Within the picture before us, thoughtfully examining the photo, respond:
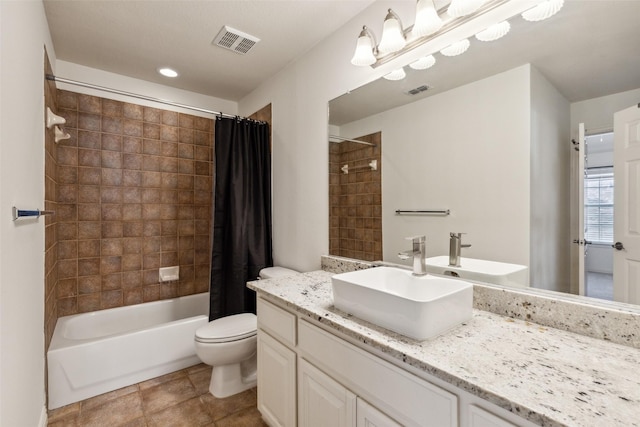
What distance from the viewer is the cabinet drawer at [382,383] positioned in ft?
2.58

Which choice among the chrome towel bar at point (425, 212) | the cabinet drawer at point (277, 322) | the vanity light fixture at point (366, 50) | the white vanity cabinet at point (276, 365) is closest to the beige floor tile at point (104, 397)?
the white vanity cabinet at point (276, 365)

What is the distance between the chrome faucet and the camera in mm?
1370

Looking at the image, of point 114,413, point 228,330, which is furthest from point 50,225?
point 228,330

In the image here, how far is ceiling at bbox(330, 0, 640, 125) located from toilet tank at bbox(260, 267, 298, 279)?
5.27 feet

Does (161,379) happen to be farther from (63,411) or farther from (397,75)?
(397,75)

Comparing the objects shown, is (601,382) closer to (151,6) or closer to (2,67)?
(2,67)

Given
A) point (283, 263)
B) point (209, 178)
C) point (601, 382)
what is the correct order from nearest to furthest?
point (601, 382) → point (283, 263) → point (209, 178)

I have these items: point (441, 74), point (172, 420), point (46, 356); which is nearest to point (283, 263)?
point (172, 420)

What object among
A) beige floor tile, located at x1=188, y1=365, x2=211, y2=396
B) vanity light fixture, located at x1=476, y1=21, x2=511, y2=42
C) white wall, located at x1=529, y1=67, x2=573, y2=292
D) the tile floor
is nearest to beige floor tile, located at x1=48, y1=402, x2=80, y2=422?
the tile floor

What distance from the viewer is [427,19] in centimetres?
133

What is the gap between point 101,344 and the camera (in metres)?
1.99

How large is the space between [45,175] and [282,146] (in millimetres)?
1600

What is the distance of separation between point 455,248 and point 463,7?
103cm

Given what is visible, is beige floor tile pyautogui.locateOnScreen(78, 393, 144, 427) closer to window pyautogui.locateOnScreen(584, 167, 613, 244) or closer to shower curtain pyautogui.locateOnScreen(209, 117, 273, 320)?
shower curtain pyautogui.locateOnScreen(209, 117, 273, 320)
